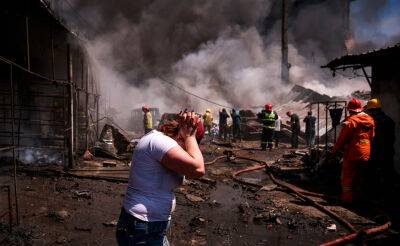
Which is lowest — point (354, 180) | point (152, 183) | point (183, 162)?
→ point (354, 180)

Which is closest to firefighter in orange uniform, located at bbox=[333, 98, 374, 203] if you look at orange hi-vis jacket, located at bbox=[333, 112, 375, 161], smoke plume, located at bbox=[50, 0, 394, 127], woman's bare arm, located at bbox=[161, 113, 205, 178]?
orange hi-vis jacket, located at bbox=[333, 112, 375, 161]

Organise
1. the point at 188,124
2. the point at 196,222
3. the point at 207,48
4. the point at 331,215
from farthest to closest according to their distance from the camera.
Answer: the point at 207,48
the point at 331,215
the point at 196,222
the point at 188,124

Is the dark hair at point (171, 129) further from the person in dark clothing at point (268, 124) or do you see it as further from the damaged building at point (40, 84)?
the person in dark clothing at point (268, 124)

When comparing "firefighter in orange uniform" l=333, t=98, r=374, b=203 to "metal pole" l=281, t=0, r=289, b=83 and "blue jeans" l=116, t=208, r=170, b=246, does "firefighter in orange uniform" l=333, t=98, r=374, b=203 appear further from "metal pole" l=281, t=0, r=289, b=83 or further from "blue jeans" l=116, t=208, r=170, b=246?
"metal pole" l=281, t=0, r=289, b=83

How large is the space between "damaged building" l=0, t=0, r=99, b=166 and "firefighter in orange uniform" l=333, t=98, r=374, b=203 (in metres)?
6.48

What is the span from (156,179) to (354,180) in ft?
17.7

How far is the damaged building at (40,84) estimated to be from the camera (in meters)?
9.57

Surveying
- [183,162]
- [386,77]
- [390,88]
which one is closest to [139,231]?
[183,162]

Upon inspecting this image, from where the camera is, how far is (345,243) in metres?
4.82

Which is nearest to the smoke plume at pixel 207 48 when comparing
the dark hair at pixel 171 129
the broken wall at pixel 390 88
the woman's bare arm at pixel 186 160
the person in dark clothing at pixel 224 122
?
the person in dark clothing at pixel 224 122

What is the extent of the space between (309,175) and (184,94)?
2277 centimetres

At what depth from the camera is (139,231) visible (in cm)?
240

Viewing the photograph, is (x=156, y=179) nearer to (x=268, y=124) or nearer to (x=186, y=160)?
(x=186, y=160)

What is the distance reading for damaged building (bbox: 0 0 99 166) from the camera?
9570 millimetres
